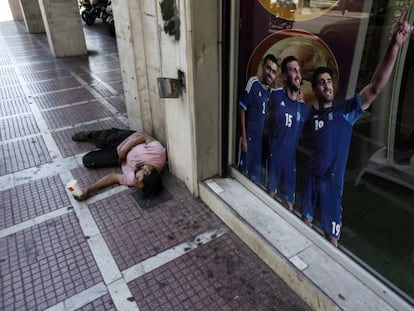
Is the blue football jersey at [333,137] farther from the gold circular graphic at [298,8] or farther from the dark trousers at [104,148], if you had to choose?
the dark trousers at [104,148]

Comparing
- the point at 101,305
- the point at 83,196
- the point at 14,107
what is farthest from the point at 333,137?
the point at 14,107

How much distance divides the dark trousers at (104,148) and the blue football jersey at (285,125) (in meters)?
2.10

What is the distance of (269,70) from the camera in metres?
2.59

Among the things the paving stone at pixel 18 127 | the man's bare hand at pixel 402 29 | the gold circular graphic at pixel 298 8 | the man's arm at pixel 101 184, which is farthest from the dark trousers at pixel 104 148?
the man's bare hand at pixel 402 29

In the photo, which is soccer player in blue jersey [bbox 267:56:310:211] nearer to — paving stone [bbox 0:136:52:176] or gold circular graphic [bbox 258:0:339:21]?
gold circular graphic [bbox 258:0:339:21]

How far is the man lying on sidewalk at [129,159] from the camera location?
337 cm

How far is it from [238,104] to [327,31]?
3.72ft

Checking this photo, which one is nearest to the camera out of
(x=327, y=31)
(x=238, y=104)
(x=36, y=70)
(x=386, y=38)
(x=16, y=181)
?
(x=386, y=38)

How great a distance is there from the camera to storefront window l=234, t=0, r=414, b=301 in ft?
6.18

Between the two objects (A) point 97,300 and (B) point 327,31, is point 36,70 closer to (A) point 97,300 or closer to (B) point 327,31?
(A) point 97,300

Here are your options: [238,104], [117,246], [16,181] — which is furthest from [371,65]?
A: [16,181]

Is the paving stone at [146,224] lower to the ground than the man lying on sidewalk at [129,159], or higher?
lower

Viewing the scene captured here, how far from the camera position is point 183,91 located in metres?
3.01

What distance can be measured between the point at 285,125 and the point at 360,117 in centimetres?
63
